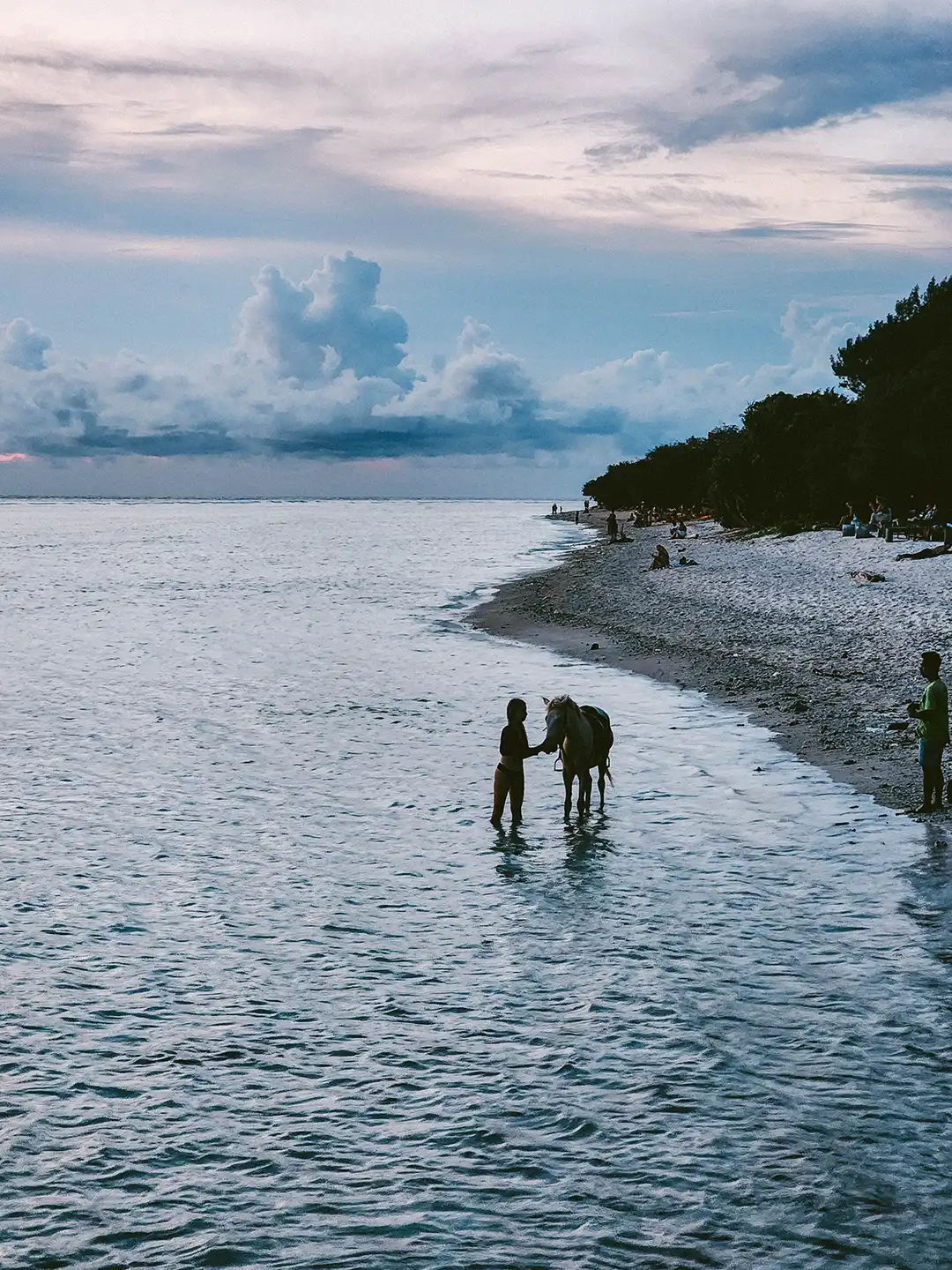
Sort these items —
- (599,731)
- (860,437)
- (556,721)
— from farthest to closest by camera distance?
(860,437)
(599,731)
(556,721)

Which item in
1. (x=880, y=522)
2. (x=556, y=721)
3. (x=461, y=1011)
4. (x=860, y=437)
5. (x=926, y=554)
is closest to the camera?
(x=461, y=1011)

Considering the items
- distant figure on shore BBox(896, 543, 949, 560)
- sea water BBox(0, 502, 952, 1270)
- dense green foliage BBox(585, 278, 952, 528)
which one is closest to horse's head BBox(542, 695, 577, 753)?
sea water BBox(0, 502, 952, 1270)

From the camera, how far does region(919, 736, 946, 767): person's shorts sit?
658 inches

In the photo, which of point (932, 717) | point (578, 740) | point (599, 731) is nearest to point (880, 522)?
point (932, 717)

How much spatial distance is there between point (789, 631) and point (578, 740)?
69.5ft

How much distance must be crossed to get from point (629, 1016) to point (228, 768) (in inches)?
523

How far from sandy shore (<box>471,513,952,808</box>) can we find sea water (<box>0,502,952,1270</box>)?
1754 millimetres

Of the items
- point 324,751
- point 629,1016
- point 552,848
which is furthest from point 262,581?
point 629,1016

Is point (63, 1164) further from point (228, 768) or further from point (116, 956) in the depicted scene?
point (228, 768)

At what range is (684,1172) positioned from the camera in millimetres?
8680

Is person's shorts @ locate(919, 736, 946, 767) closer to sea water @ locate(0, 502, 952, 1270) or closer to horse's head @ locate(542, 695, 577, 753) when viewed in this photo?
sea water @ locate(0, 502, 952, 1270)

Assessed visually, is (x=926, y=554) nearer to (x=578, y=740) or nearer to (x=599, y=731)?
(x=599, y=731)

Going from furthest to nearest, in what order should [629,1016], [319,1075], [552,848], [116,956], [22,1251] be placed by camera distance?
1. [552,848]
2. [116,956]
3. [629,1016]
4. [319,1075]
5. [22,1251]

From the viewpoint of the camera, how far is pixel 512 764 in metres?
17.7
